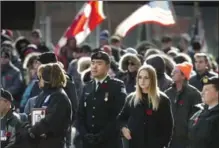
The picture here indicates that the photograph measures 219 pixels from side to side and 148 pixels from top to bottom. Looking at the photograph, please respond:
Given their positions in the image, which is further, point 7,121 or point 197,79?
point 197,79

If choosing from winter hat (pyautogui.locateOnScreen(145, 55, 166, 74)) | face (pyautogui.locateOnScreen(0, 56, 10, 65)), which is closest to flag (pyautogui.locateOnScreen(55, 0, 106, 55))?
face (pyautogui.locateOnScreen(0, 56, 10, 65))

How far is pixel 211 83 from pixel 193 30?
1335 centimetres

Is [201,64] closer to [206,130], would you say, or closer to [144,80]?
[144,80]

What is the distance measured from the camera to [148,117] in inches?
414

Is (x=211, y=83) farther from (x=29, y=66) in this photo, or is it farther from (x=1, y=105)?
(x=29, y=66)

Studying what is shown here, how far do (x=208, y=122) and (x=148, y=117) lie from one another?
962 millimetres

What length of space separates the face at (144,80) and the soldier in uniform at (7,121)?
1.56 m

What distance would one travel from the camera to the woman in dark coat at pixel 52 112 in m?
10.1

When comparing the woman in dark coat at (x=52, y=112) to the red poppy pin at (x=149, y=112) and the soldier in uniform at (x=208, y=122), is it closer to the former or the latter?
the red poppy pin at (x=149, y=112)

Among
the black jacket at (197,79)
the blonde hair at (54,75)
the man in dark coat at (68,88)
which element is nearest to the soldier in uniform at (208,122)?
the blonde hair at (54,75)

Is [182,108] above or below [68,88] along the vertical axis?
below

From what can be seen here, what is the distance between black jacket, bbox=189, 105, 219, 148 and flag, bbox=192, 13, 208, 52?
11.7 metres

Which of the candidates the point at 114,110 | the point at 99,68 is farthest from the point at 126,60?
the point at 114,110

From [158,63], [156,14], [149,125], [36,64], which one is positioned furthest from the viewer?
[156,14]
